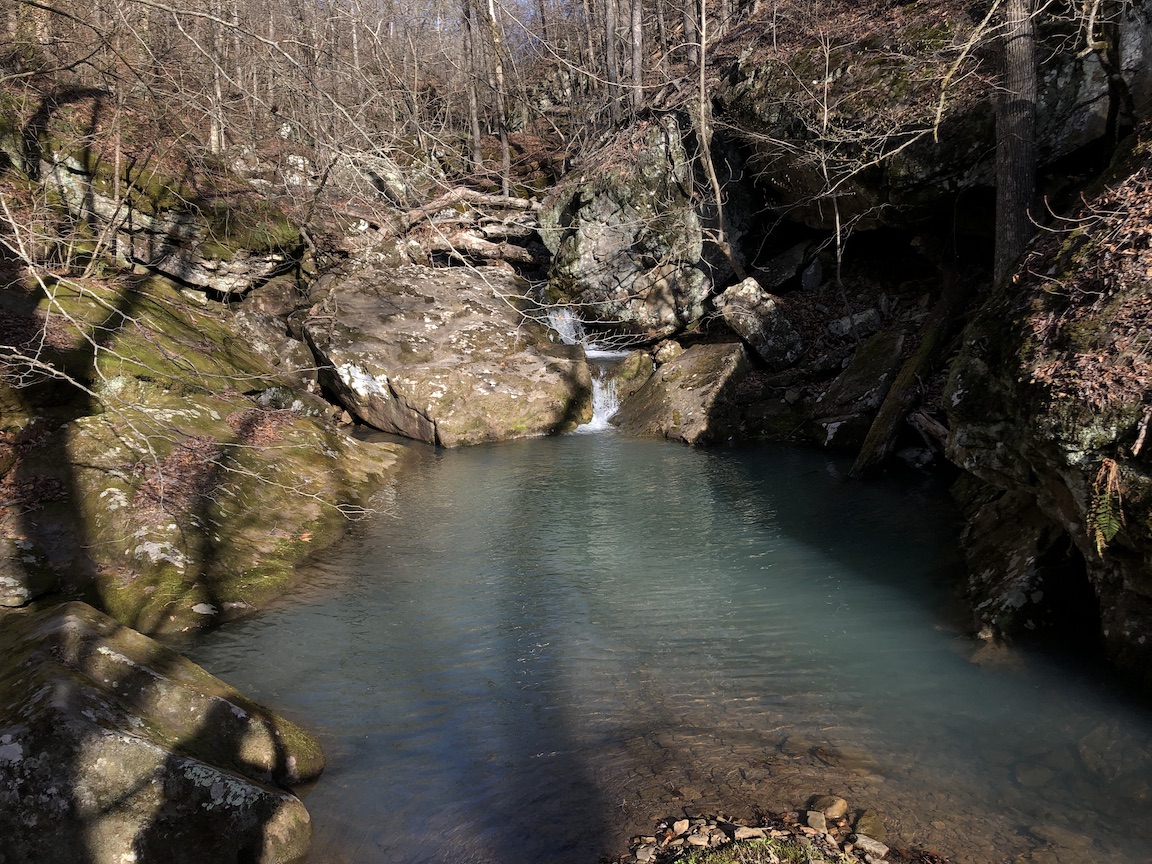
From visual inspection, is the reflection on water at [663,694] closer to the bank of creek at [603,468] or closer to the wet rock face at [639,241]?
the bank of creek at [603,468]

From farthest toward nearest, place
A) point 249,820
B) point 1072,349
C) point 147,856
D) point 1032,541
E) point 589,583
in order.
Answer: point 589,583, point 1032,541, point 1072,349, point 249,820, point 147,856

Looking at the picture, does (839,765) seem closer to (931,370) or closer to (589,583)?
(589,583)

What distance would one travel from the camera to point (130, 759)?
3.31 m

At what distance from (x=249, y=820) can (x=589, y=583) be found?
406 centimetres

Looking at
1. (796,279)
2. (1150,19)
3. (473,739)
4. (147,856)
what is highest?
(1150,19)

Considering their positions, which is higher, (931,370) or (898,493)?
(931,370)

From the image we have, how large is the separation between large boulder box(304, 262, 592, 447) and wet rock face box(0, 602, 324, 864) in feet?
32.9

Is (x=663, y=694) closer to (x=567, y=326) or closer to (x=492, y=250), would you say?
(x=567, y=326)

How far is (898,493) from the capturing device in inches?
362

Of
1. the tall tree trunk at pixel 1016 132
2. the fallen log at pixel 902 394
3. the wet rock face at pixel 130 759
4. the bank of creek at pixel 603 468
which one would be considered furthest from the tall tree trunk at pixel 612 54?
the wet rock face at pixel 130 759

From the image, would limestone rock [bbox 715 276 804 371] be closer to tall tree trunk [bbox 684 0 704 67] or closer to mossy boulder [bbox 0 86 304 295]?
tall tree trunk [bbox 684 0 704 67]

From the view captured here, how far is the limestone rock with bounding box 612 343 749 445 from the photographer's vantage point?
518 inches

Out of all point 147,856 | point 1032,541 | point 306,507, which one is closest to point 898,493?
point 1032,541

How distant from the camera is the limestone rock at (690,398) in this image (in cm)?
1316
